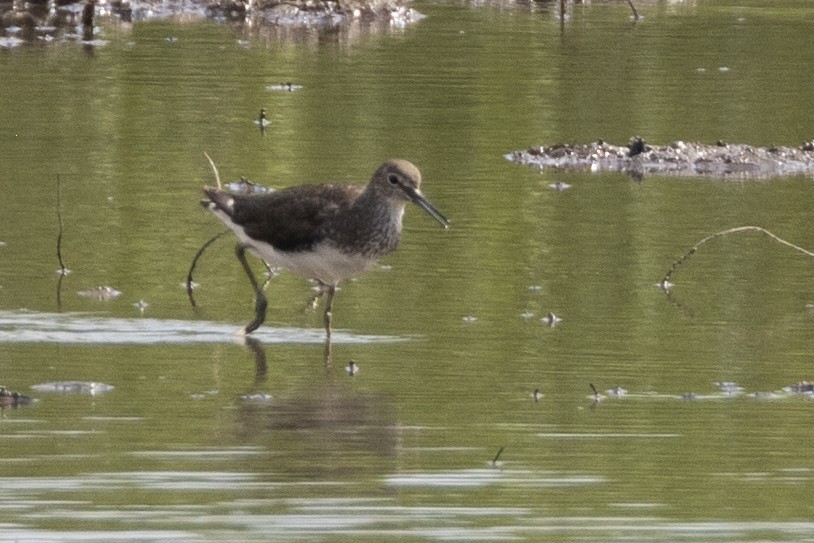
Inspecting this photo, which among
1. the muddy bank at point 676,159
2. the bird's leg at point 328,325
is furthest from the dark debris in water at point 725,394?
the muddy bank at point 676,159

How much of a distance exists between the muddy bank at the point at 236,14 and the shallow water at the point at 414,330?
515cm

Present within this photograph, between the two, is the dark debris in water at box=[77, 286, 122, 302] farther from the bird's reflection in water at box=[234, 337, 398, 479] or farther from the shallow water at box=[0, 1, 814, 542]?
the bird's reflection in water at box=[234, 337, 398, 479]

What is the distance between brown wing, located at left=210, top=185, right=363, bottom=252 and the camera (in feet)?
31.9

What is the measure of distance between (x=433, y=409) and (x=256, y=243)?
89.6 inches

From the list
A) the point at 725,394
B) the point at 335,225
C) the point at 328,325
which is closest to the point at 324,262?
the point at 335,225

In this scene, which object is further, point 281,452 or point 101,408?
point 101,408

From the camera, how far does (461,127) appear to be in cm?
1616

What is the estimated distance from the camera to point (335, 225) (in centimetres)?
966

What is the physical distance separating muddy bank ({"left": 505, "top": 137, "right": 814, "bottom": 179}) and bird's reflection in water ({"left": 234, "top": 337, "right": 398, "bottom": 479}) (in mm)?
6178

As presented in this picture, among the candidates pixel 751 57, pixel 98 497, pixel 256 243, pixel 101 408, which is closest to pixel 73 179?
pixel 256 243

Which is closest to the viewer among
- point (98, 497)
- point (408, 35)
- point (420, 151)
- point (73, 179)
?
point (98, 497)

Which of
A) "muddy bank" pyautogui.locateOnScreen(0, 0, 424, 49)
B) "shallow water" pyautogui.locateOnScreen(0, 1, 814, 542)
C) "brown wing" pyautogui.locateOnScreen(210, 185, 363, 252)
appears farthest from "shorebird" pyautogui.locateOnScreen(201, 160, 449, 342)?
"muddy bank" pyautogui.locateOnScreen(0, 0, 424, 49)

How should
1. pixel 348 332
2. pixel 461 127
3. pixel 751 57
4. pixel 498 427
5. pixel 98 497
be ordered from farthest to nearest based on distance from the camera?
pixel 751 57 → pixel 461 127 → pixel 348 332 → pixel 498 427 → pixel 98 497

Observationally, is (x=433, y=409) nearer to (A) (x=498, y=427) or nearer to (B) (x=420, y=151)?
(A) (x=498, y=427)
